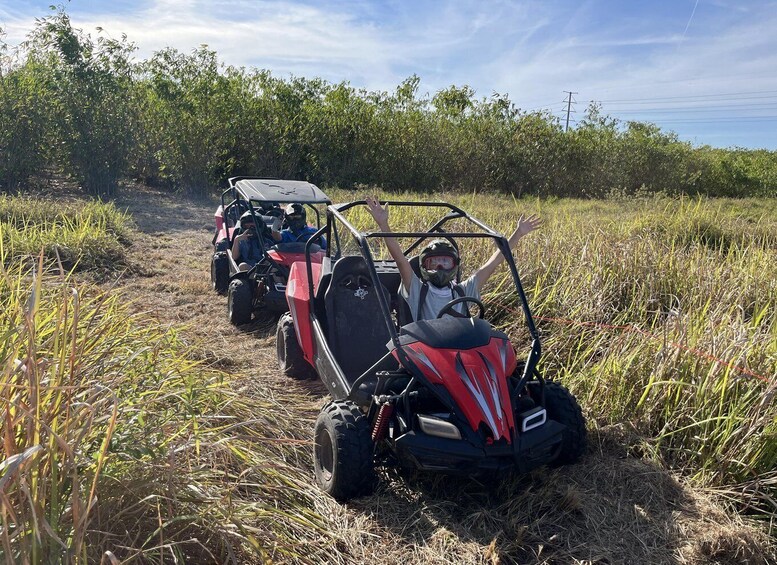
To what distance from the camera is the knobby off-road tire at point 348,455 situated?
9.39ft

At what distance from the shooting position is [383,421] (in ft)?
9.62

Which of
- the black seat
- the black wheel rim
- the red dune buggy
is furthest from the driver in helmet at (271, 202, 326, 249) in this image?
the black wheel rim

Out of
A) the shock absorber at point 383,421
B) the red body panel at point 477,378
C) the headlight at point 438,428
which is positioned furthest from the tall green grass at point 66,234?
the headlight at point 438,428

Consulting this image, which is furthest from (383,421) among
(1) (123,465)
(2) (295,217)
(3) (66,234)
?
(3) (66,234)

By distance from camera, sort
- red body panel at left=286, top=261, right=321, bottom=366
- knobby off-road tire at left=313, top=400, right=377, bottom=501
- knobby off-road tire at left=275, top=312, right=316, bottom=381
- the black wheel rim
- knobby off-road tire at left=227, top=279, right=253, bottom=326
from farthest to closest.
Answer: knobby off-road tire at left=227, top=279, right=253, bottom=326 < knobby off-road tire at left=275, top=312, right=316, bottom=381 < red body panel at left=286, top=261, right=321, bottom=366 < the black wheel rim < knobby off-road tire at left=313, top=400, right=377, bottom=501

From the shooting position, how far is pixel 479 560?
103 inches

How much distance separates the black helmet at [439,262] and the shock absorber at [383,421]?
953mm

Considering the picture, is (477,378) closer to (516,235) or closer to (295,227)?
(516,235)

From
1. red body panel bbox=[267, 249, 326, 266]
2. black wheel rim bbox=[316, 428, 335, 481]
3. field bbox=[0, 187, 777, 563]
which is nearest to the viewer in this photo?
field bbox=[0, 187, 777, 563]

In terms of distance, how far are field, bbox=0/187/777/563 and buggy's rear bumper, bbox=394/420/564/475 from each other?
0.94 ft

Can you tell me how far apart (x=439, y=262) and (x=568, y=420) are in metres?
1.09

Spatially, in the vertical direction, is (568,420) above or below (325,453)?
above

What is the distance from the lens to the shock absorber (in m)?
2.92

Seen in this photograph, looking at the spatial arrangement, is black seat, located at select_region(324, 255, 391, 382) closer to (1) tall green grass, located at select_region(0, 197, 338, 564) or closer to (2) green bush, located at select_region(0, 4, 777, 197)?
(1) tall green grass, located at select_region(0, 197, 338, 564)
